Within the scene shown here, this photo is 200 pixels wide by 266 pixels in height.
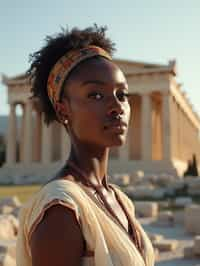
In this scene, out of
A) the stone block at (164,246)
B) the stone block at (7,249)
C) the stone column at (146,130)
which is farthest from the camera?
the stone column at (146,130)

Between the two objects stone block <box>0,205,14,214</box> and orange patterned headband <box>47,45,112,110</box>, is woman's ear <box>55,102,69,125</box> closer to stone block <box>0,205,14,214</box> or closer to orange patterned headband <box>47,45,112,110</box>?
orange patterned headband <box>47,45,112,110</box>

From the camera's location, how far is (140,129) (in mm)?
51812

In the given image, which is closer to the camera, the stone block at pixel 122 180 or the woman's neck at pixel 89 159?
the woman's neck at pixel 89 159

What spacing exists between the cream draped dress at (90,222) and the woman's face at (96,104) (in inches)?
9.2

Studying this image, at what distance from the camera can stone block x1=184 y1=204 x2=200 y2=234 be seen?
1329 centimetres

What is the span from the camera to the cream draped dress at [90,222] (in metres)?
1.70

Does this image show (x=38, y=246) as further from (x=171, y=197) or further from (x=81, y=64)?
(x=171, y=197)

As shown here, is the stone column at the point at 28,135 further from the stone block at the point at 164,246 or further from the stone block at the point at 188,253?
the stone block at the point at 188,253

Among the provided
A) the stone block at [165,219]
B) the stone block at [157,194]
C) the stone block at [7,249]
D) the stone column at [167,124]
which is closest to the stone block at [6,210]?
the stone block at [165,219]

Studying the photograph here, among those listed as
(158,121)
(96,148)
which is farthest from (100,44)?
(158,121)

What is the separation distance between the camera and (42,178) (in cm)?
4147

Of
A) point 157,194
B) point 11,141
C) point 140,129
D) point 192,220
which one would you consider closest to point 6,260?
point 192,220

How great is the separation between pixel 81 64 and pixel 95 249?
0.81m

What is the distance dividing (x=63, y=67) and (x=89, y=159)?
43 cm
